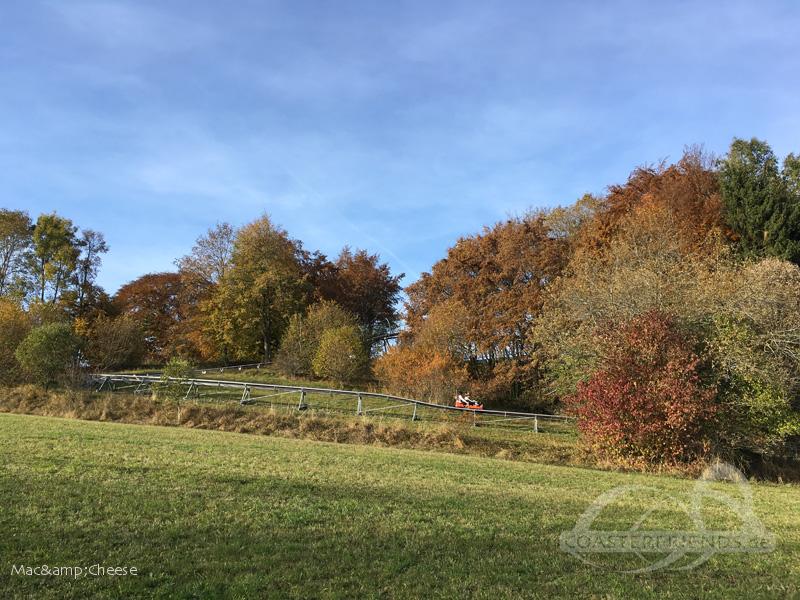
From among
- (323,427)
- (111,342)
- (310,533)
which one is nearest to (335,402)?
(323,427)

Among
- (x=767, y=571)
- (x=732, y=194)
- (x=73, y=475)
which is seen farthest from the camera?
(x=732, y=194)

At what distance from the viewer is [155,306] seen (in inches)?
2158

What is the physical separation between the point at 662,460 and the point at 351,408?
44.3 feet

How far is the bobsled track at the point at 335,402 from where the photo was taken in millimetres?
22875

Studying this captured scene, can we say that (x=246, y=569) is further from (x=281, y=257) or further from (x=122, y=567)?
(x=281, y=257)

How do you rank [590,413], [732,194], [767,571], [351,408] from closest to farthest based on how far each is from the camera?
[767,571]
[590,413]
[351,408]
[732,194]

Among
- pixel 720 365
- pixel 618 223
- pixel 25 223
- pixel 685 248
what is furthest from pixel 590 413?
pixel 25 223

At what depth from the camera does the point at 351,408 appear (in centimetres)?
2425

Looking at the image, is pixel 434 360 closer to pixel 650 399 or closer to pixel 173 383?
pixel 173 383

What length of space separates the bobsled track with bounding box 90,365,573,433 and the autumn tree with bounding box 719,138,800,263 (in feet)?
47.1

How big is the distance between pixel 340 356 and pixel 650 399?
2362 centimetres

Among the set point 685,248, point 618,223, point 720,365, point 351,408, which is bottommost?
point 351,408

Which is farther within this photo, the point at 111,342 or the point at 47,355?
the point at 111,342

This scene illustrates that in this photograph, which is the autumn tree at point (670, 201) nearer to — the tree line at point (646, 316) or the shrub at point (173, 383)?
the tree line at point (646, 316)
